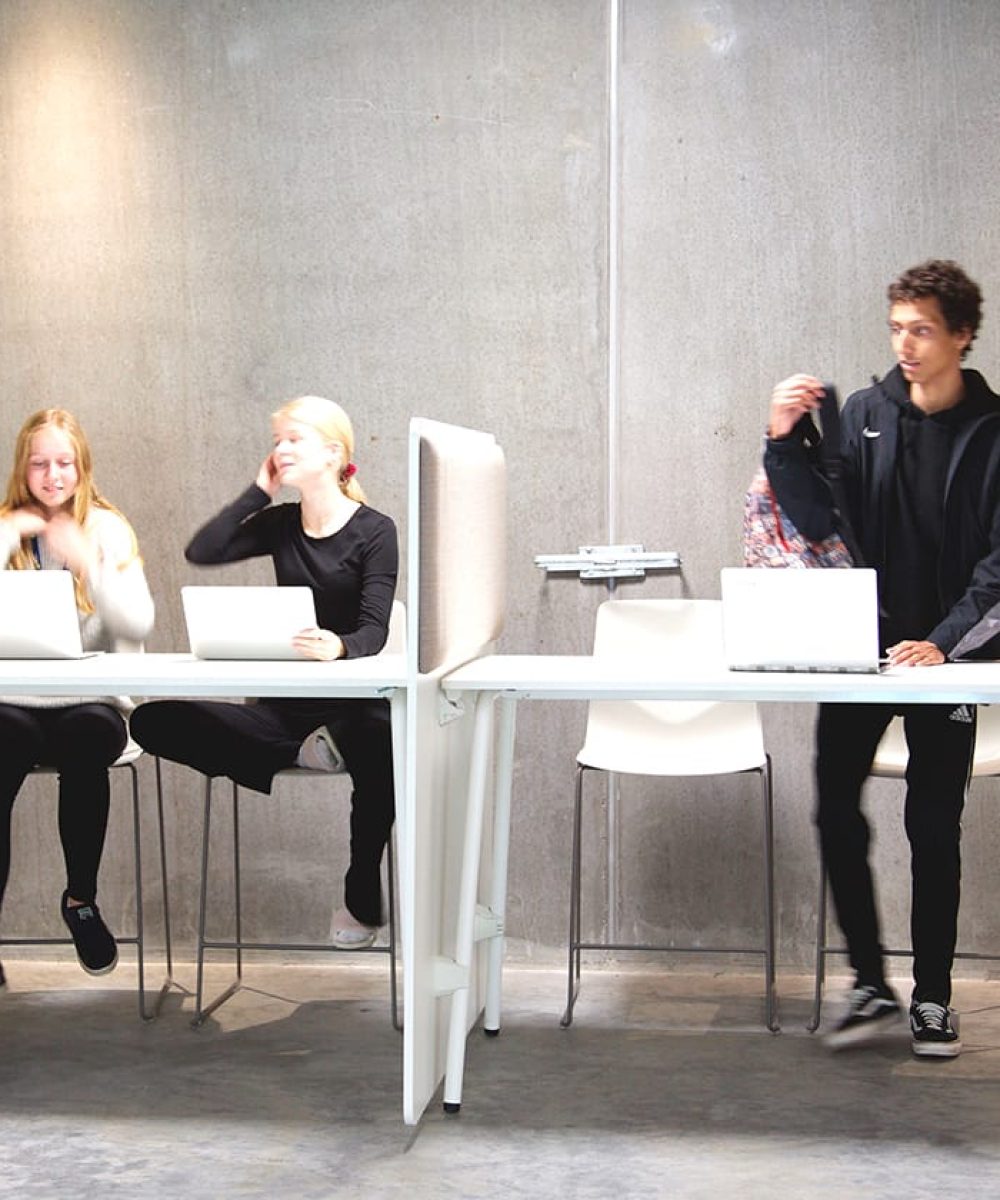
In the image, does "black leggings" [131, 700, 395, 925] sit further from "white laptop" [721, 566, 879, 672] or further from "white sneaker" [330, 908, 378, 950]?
"white laptop" [721, 566, 879, 672]

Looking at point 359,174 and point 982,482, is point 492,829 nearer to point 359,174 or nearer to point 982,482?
point 982,482

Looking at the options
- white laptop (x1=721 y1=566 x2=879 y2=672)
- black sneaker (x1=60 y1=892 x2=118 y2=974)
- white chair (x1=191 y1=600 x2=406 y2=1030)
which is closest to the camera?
white laptop (x1=721 y1=566 x2=879 y2=672)

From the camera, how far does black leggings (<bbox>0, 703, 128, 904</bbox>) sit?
358 cm

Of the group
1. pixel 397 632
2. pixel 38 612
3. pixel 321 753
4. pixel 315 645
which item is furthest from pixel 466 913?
pixel 397 632

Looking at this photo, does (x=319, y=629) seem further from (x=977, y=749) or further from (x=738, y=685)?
(x=977, y=749)

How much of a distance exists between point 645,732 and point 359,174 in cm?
162

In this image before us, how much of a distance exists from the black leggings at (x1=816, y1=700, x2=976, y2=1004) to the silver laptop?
108 centimetres

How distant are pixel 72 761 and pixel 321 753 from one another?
1.78ft

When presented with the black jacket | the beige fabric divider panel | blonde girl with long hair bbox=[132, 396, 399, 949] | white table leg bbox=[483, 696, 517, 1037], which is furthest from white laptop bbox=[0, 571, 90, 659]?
the black jacket

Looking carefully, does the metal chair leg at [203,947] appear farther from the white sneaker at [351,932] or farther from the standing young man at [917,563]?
the standing young man at [917,563]

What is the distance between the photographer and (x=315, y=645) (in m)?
3.19

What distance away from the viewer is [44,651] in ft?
10.6

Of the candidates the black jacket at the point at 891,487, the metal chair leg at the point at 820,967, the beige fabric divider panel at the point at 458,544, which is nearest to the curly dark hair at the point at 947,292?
the black jacket at the point at 891,487

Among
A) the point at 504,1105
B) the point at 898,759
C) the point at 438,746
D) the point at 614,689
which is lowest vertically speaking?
the point at 504,1105
